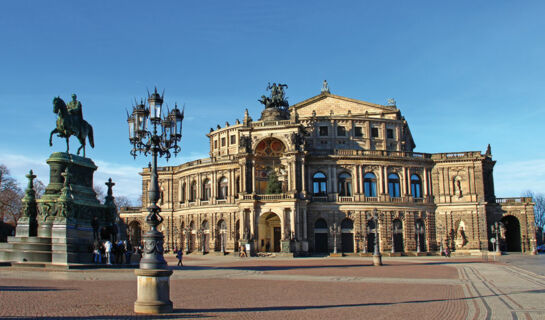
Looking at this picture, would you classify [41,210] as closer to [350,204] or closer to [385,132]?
[350,204]

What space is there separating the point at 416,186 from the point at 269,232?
21.6 meters

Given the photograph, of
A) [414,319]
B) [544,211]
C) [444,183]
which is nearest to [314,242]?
[444,183]

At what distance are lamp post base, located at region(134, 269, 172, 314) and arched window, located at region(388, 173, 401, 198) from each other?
58719 mm

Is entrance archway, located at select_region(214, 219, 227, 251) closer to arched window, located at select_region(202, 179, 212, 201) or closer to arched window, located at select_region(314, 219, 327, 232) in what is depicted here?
arched window, located at select_region(202, 179, 212, 201)

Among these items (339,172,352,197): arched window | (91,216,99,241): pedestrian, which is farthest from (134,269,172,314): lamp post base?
(339,172,352,197): arched window

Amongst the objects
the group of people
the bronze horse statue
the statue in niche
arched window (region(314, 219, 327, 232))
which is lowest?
the group of people

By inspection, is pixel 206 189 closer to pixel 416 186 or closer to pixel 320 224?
pixel 320 224

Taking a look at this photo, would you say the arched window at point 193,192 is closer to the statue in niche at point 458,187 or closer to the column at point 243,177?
the column at point 243,177

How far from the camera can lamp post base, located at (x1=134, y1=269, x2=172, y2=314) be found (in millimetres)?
14531

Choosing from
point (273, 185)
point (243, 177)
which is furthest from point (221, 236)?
point (273, 185)

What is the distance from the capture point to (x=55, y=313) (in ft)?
47.5

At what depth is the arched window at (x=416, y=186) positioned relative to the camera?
71688 mm

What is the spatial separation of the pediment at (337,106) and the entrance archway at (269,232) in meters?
18.6

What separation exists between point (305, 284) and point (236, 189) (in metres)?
47.9
